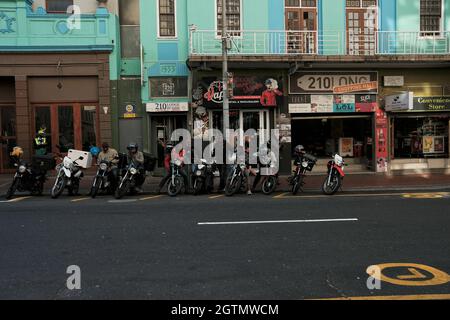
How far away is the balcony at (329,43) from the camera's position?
15562mm

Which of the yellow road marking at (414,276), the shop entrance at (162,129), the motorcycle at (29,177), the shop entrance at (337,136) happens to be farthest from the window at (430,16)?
the motorcycle at (29,177)

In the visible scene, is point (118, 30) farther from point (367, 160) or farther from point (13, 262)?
point (13, 262)

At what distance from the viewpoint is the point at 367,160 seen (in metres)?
17.2

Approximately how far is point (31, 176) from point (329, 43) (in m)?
11.4

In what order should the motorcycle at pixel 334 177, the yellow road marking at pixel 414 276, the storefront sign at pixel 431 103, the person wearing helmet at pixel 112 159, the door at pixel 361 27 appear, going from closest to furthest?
1. the yellow road marking at pixel 414 276
2. the motorcycle at pixel 334 177
3. the person wearing helmet at pixel 112 159
4. the door at pixel 361 27
5. the storefront sign at pixel 431 103

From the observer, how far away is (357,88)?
1639 centimetres

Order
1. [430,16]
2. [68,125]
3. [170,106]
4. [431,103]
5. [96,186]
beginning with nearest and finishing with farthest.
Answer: [96,186] → [170,106] → [68,125] → [431,103] → [430,16]

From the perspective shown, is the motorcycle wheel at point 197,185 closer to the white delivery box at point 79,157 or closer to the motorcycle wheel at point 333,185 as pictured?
the white delivery box at point 79,157

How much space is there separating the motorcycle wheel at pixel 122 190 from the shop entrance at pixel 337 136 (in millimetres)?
7802

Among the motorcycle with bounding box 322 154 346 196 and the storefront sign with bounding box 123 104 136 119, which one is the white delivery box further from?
the motorcycle with bounding box 322 154 346 196

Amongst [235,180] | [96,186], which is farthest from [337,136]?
[96,186]

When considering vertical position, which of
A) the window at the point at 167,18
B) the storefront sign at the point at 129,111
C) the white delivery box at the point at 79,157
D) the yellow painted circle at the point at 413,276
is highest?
the window at the point at 167,18

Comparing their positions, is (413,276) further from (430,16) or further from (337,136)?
(430,16)

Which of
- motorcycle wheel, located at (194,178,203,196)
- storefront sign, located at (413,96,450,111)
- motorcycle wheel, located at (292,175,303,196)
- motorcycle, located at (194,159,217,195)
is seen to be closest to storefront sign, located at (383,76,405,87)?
storefront sign, located at (413,96,450,111)
